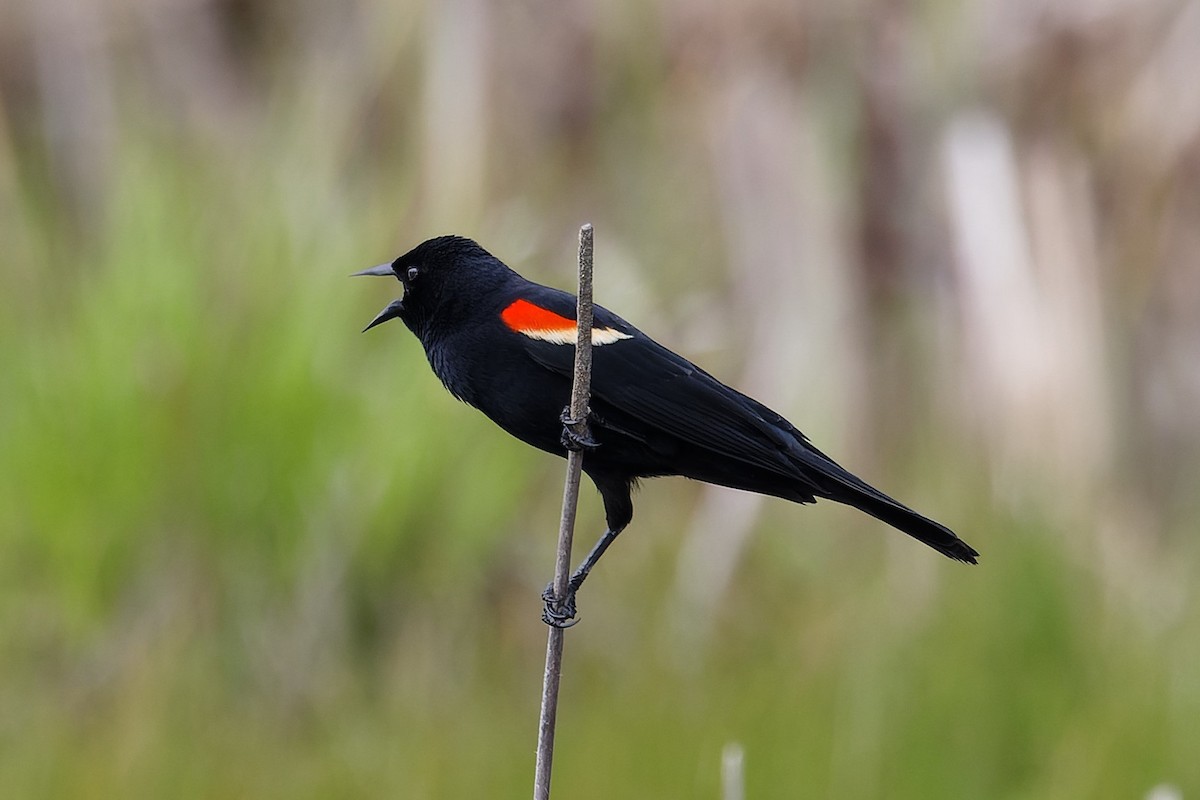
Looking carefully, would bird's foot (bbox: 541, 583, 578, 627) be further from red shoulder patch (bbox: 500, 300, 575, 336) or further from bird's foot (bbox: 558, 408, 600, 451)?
red shoulder patch (bbox: 500, 300, 575, 336)

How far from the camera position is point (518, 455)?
134 inches

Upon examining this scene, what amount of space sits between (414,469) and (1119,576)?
5.11 ft

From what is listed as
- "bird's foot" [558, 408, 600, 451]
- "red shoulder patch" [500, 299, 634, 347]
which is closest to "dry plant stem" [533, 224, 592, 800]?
"bird's foot" [558, 408, 600, 451]

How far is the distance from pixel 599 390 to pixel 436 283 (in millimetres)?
233

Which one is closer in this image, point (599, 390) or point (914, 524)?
point (914, 524)

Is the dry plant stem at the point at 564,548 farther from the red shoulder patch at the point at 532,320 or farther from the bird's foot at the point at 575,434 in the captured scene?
the red shoulder patch at the point at 532,320

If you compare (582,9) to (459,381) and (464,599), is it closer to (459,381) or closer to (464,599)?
(464,599)

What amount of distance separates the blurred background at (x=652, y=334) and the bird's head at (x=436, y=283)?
1313mm

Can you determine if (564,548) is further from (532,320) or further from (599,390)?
(532,320)

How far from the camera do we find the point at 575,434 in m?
1.41

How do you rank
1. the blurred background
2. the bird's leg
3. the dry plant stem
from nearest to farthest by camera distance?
the dry plant stem
the bird's leg
the blurred background

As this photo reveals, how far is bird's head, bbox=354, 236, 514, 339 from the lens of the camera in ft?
5.29

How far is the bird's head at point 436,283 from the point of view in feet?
5.29

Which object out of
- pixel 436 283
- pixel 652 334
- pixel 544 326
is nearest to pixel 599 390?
pixel 544 326
